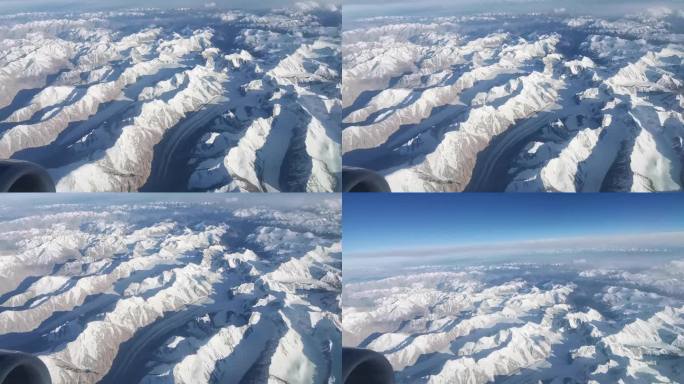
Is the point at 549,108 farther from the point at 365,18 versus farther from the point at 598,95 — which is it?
the point at 365,18

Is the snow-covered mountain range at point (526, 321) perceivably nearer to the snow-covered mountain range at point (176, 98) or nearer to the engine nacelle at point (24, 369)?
the snow-covered mountain range at point (176, 98)

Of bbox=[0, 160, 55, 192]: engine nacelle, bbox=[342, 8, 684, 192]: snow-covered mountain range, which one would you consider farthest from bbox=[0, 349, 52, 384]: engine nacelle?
bbox=[342, 8, 684, 192]: snow-covered mountain range

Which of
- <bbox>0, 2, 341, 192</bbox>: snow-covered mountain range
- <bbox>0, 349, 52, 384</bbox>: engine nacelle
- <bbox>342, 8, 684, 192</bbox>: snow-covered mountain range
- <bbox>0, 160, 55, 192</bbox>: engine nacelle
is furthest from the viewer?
<bbox>342, 8, 684, 192</bbox>: snow-covered mountain range

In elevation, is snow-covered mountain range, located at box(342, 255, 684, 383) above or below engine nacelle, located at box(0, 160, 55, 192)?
below

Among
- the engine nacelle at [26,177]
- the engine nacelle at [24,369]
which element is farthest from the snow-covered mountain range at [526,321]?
the engine nacelle at [26,177]

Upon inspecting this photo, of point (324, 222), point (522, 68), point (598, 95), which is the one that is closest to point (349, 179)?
point (324, 222)

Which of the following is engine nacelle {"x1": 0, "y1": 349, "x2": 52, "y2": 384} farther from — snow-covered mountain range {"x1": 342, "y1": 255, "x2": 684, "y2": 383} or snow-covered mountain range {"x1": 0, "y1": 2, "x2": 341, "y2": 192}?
snow-covered mountain range {"x1": 342, "y1": 255, "x2": 684, "y2": 383}

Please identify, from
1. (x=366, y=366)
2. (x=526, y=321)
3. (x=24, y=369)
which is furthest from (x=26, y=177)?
(x=526, y=321)
